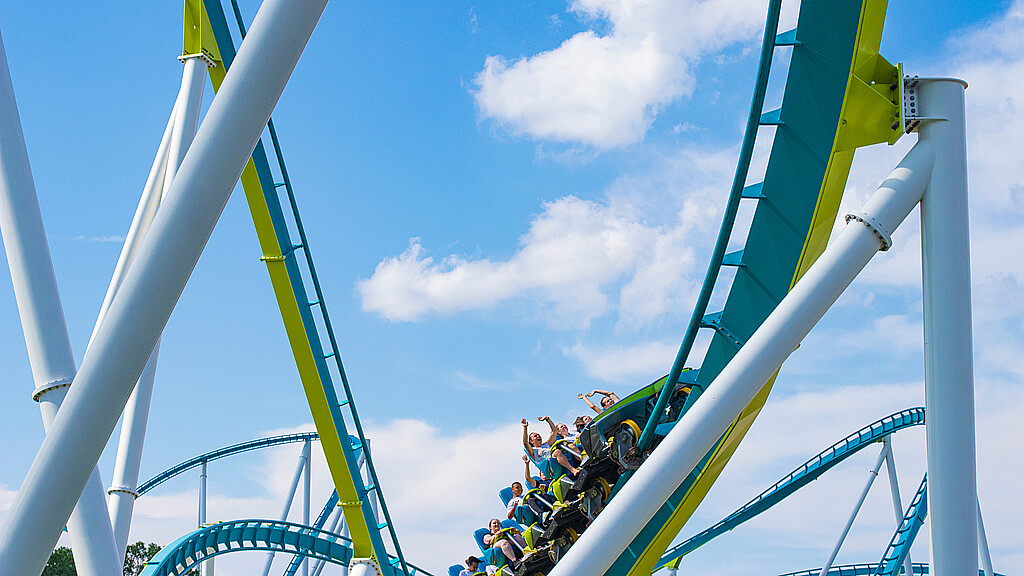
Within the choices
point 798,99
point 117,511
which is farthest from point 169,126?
point 798,99

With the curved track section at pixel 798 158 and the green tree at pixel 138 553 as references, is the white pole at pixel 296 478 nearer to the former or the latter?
the curved track section at pixel 798 158

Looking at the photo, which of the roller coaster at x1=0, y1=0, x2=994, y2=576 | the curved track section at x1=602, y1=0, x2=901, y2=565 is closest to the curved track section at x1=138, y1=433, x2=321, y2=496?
the roller coaster at x1=0, y1=0, x2=994, y2=576

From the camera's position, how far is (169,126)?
586 cm

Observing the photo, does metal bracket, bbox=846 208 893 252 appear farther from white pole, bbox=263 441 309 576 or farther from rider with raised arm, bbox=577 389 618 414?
white pole, bbox=263 441 309 576

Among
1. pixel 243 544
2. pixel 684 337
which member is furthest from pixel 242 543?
pixel 684 337

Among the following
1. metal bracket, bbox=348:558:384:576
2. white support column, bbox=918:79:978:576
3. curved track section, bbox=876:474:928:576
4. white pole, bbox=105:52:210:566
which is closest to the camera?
white support column, bbox=918:79:978:576

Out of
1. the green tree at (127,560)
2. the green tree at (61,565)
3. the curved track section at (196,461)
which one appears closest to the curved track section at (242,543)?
the curved track section at (196,461)

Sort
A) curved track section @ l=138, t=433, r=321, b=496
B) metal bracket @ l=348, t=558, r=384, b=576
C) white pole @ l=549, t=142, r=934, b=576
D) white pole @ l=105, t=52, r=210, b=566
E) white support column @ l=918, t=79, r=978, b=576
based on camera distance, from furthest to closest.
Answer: curved track section @ l=138, t=433, r=321, b=496
metal bracket @ l=348, t=558, r=384, b=576
white pole @ l=105, t=52, r=210, b=566
white pole @ l=549, t=142, r=934, b=576
white support column @ l=918, t=79, r=978, b=576

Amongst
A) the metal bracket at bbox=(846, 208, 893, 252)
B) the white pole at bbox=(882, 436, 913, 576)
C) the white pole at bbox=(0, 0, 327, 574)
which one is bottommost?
the white pole at bbox=(0, 0, 327, 574)

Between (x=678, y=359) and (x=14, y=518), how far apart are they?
3.10m

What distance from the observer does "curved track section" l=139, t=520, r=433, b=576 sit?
758 cm

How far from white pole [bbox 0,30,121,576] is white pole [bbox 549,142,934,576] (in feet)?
5.38

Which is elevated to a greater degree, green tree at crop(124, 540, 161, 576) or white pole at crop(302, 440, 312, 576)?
green tree at crop(124, 540, 161, 576)

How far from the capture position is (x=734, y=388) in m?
3.40
